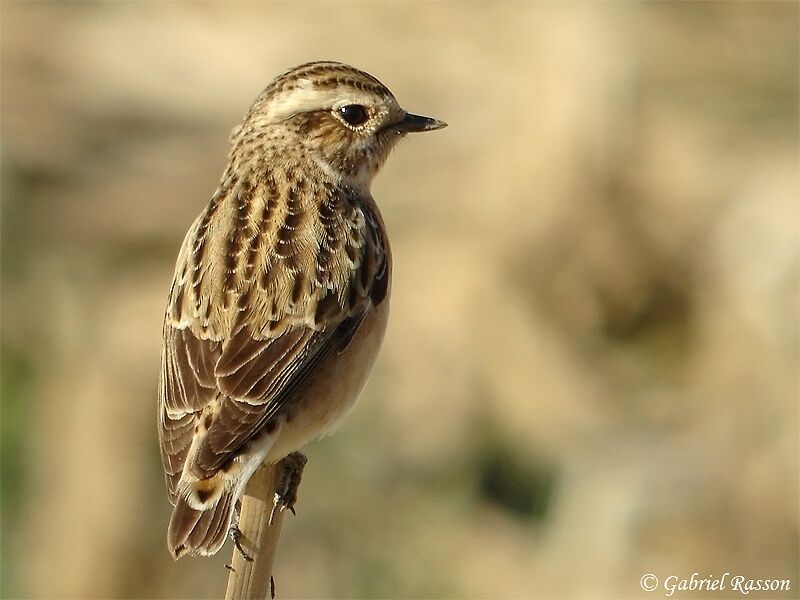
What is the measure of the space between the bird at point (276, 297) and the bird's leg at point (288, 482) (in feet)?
0.31

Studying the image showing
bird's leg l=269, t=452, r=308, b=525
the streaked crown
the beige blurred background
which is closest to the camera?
bird's leg l=269, t=452, r=308, b=525

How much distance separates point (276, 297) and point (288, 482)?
28.1 inches

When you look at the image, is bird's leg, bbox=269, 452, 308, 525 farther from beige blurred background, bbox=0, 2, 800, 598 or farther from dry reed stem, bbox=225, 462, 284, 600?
beige blurred background, bbox=0, 2, 800, 598

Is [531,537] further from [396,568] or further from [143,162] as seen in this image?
[143,162]

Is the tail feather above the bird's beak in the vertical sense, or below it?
below

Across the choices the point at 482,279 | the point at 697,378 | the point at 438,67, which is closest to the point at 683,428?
the point at 697,378

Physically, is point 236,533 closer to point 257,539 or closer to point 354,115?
point 257,539

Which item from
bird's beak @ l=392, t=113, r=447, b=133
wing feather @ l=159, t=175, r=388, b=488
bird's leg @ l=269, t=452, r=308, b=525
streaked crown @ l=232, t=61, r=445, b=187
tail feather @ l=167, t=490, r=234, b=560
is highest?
bird's beak @ l=392, t=113, r=447, b=133

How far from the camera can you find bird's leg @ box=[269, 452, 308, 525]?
208 inches

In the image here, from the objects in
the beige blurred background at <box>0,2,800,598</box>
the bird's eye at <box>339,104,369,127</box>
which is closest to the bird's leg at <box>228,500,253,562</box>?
the bird's eye at <box>339,104,369,127</box>

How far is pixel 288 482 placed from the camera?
5461 millimetres

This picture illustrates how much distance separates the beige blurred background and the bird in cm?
357

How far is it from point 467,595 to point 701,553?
4.92 ft

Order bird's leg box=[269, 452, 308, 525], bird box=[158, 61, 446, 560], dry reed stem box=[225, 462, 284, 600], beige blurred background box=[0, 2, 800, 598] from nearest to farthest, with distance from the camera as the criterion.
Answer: dry reed stem box=[225, 462, 284, 600]
bird box=[158, 61, 446, 560]
bird's leg box=[269, 452, 308, 525]
beige blurred background box=[0, 2, 800, 598]
